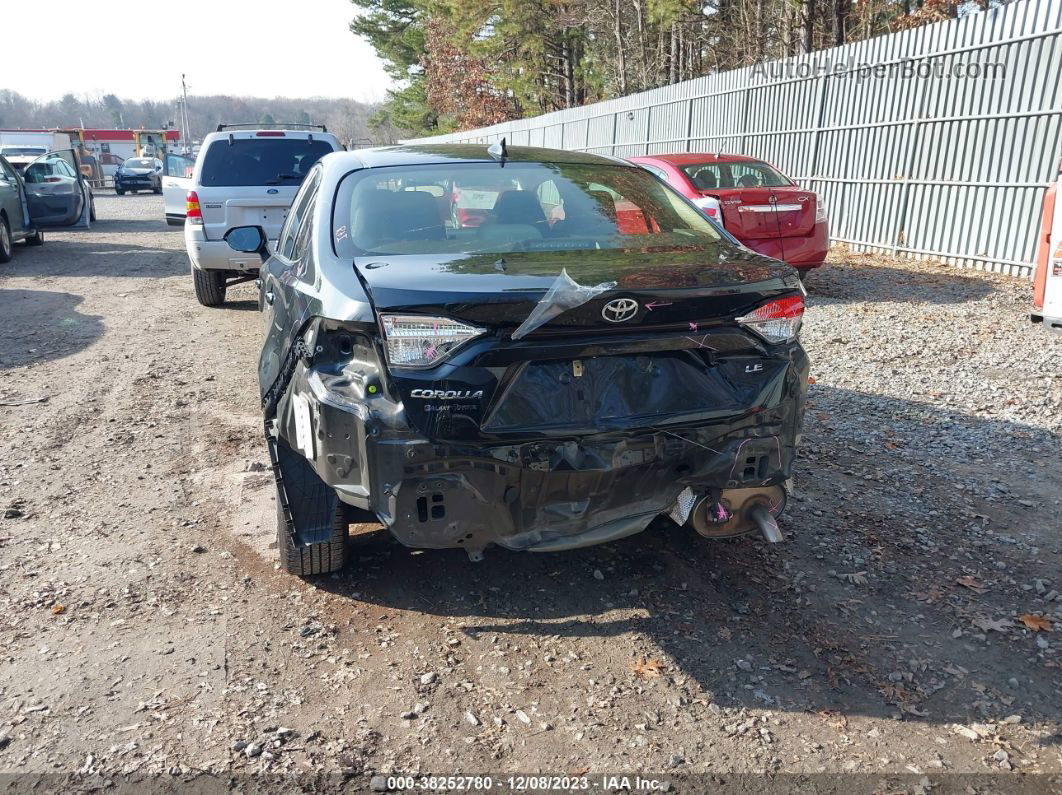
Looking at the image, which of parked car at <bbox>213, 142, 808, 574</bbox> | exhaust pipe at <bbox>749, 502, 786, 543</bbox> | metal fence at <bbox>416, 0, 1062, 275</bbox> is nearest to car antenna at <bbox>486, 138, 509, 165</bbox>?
parked car at <bbox>213, 142, 808, 574</bbox>

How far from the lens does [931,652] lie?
305 centimetres

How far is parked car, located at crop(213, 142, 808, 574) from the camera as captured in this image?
269 centimetres

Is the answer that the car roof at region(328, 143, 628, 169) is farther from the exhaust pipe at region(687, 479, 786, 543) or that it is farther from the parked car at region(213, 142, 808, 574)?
the exhaust pipe at region(687, 479, 786, 543)

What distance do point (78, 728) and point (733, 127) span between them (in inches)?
619

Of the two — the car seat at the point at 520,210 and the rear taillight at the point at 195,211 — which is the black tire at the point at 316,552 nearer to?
the car seat at the point at 520,210

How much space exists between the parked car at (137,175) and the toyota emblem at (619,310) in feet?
131

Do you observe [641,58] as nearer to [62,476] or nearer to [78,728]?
[62,476]

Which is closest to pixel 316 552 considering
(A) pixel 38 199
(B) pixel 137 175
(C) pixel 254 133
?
(C) pixel 254 133

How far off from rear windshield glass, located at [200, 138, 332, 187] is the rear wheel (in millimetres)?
6179

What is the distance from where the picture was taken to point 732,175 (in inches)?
384

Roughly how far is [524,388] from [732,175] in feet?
25.7

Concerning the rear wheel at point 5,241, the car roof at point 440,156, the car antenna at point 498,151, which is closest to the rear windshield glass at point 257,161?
the car roof at point 440,156

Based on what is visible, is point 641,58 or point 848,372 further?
point 641,58

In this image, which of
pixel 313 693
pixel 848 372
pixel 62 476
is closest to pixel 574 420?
pixel 313 693
